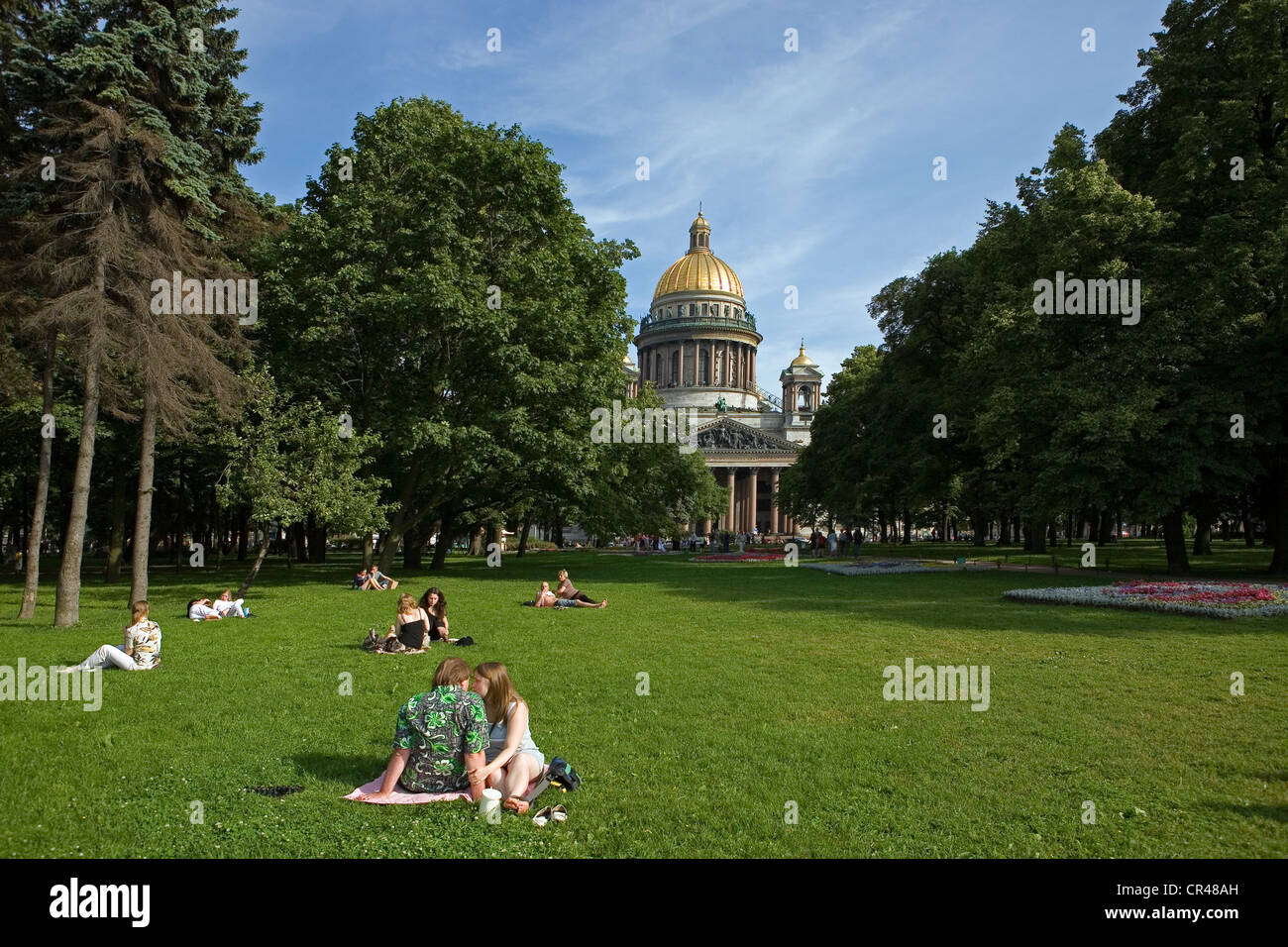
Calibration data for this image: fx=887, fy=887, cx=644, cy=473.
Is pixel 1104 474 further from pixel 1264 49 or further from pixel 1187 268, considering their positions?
pixel 1264 49

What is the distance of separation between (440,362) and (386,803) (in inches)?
884

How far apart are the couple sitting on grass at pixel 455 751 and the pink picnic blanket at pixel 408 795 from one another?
34 millimetres

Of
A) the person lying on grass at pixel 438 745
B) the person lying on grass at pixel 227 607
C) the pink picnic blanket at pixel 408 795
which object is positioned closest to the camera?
the pink picnic blanket at pixel 408 795

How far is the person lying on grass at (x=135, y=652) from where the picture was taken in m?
11.7

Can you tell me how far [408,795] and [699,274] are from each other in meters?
129

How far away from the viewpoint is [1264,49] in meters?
25.2

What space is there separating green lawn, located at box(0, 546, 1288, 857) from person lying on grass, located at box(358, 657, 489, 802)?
29 centimetres

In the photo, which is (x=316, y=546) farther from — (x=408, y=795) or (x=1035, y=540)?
(x=408, y=795)

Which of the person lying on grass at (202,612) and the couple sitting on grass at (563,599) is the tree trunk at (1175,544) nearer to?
the couple sitting on grass at (563,599)

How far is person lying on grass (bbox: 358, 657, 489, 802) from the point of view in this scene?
6762 millimetres

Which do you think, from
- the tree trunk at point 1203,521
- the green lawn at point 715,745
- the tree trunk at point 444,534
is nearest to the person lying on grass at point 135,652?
the green lawn at point 715,745

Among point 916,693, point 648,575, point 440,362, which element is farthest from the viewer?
point 648,575

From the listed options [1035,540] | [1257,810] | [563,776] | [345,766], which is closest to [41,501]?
[345,766]

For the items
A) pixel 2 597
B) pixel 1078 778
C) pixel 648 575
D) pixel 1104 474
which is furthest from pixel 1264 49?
pixel 2 597
